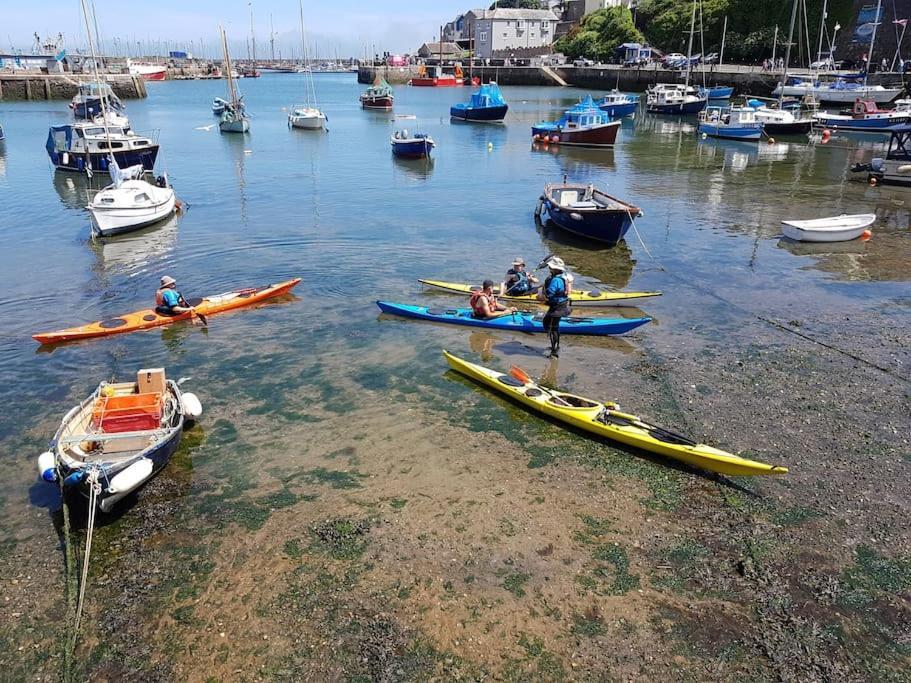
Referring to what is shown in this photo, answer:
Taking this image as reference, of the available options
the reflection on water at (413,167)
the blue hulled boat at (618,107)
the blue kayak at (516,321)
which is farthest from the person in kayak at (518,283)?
the blue hulled boat at (618,107)

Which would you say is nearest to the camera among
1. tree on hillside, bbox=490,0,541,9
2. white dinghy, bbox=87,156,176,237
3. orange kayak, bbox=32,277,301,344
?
orange kayak, bbox=32,277,301,344

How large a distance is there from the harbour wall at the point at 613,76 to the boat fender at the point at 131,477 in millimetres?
A: 92419

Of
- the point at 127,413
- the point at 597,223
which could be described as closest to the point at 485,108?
the point at 597,223

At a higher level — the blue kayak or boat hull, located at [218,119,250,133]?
boat hull, located at [218,119,250,133]

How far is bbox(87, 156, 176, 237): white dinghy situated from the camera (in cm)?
2828

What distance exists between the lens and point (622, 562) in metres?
9.74

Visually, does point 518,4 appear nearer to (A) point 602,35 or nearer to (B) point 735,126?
(A) point 602,35

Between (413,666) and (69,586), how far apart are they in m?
5.35

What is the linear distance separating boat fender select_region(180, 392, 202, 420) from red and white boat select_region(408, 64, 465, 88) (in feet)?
458

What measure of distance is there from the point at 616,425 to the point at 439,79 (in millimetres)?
140979

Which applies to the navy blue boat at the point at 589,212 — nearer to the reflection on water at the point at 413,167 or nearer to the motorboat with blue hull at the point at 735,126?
the reflection on water at the point at 413,167

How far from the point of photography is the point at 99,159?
4178 cm

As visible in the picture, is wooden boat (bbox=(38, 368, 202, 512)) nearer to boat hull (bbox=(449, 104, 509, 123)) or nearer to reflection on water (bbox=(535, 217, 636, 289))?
reflection on water (bbox=(535, 217, 636, 289))

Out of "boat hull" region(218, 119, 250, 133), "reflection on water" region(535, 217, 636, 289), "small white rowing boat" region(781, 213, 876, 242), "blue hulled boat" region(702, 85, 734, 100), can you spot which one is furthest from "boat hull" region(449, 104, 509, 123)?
"small white rowing boat" region(781, 213, 876, 242)
